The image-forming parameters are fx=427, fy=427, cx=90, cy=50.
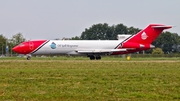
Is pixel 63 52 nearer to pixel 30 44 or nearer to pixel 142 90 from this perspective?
pixel 30 44

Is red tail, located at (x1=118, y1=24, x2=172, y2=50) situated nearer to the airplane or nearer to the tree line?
the airplane

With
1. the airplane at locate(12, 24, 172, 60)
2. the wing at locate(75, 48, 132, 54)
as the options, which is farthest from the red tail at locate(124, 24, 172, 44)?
the wing at locate(75, 48, 132, 54)

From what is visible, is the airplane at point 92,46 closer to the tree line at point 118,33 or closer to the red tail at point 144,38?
the red tail at point 144,38

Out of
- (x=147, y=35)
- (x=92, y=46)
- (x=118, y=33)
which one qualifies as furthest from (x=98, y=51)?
(x=118, y=33)

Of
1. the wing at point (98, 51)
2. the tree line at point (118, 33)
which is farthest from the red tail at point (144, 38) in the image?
the tree line at point (118, 33)

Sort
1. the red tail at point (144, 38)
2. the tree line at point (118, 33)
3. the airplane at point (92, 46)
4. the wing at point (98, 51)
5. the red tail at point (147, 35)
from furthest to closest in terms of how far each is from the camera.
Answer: the tree line at point (118, 33) < the red tail at point (147, 35) < the red tail at point (144, 38) < the wing at point (98, 51) < the airplane at point (92, 46)

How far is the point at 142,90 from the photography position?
16000mm

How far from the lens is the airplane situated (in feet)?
208

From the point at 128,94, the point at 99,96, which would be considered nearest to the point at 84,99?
the point at 99,96

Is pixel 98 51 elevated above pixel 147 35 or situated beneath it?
situated beneath

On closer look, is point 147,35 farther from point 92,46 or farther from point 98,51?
point 92,46

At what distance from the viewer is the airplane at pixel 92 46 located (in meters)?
63.2

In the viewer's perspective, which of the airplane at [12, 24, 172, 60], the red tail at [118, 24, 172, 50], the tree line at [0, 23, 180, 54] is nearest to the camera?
the airplane at [12, 24, 172, 60]

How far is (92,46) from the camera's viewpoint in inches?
2576
